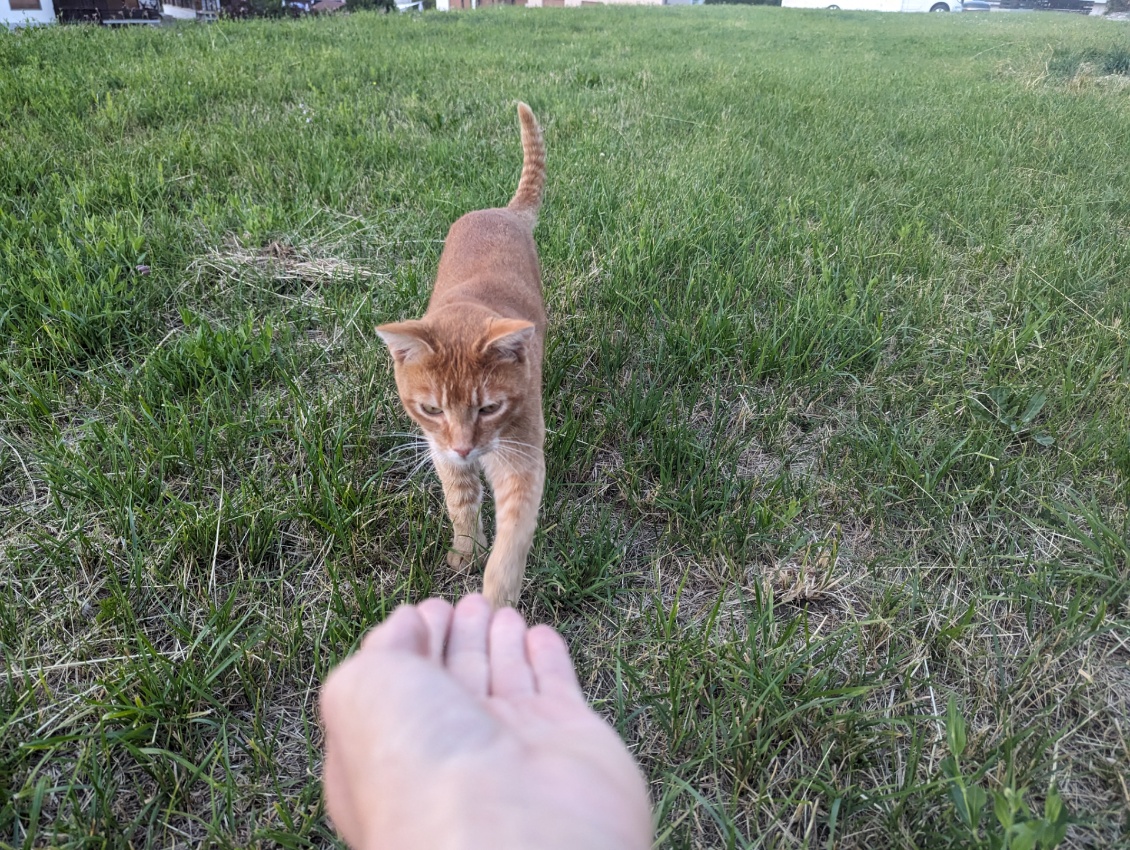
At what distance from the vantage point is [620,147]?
564cm

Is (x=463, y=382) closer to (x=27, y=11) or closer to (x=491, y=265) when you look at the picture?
(x=491, y=265)

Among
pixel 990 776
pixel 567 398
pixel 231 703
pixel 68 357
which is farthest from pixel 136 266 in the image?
pixel 990 776

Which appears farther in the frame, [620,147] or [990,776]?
[620,147]

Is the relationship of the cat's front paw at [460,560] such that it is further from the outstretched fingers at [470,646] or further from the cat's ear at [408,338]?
the outstretched fingers at [470,646]

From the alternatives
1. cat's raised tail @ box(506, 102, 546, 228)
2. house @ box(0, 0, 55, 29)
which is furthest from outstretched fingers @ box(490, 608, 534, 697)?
house @ box(0, 0, 55, 29)

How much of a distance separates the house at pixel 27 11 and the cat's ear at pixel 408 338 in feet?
41.0

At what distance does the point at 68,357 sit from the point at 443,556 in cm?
182

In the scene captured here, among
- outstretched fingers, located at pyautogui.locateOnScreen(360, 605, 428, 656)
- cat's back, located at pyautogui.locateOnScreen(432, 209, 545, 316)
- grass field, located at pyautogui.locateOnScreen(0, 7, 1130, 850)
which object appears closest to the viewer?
outstretched fingers, located at pyautogui.locateOnScreen(360, 605, 428, 656)

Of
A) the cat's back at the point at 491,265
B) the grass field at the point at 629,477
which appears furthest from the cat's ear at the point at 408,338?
the cat's back at the point at 491,265

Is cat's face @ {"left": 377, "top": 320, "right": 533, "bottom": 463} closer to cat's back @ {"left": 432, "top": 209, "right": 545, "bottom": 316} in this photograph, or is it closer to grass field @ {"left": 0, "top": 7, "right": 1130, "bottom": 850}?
grass field @ {"left": 0, "top": 7, "right": 1130, "bottom": 850}

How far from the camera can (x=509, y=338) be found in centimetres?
207

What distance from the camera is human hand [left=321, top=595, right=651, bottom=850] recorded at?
2.77ft

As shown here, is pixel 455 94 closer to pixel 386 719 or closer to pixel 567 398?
pixel 567 398

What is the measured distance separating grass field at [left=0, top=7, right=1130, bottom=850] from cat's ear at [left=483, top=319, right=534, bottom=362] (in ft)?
1.61
